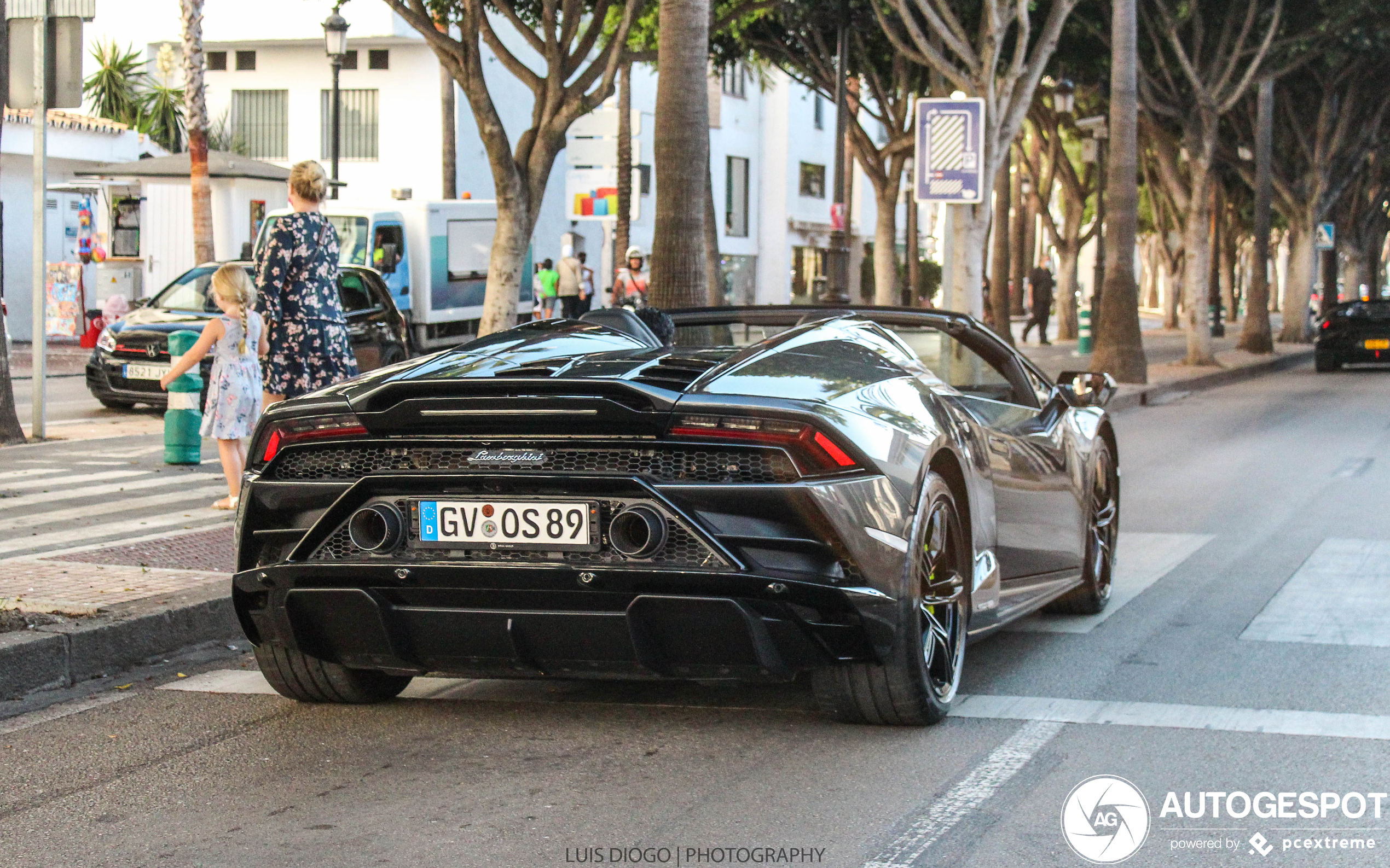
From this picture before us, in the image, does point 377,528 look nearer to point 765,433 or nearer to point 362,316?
point 765,433

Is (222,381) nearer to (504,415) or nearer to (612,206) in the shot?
(504,415)

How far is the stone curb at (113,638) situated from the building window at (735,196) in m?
43.4

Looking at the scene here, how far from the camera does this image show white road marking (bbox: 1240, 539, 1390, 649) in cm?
665

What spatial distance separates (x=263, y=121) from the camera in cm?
3953

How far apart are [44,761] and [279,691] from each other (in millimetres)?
782

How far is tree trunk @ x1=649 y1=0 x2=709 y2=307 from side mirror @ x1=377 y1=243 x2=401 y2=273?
10.7 m

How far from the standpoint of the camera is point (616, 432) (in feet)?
15.1

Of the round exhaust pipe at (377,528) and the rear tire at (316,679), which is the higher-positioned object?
the round exhaust pipe at (377,528)

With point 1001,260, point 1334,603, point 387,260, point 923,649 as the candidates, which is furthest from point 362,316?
point 1001,260

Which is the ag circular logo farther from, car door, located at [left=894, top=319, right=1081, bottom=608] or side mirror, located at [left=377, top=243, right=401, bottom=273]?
side mirror, located at [left=377, top=243, right=401, bottom=273]

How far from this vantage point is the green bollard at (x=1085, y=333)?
109 ft

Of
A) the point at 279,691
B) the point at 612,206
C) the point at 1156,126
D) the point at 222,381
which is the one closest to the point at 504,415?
the point at 279,691

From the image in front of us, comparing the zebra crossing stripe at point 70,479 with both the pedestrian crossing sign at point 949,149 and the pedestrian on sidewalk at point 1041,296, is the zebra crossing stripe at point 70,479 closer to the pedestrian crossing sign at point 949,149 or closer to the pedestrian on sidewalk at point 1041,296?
the pedestrian crossing sign at point 949,149

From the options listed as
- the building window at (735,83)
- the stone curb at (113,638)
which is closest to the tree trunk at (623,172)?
the building window at (735,83)
